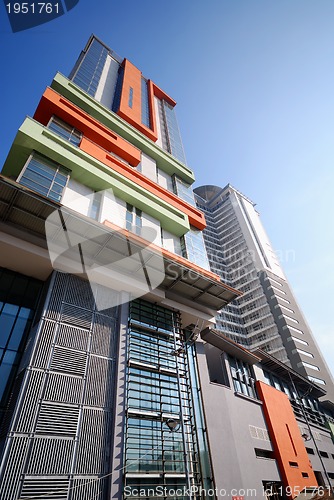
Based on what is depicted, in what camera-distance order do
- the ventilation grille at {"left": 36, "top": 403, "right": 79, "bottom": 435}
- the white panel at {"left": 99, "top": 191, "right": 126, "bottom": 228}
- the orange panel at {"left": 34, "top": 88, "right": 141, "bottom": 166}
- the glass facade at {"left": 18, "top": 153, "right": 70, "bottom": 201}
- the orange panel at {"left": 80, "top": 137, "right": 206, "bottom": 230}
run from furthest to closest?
the orange panel at {"left": 34, "top": 88, "right": 141, "bottom": 166} → the orange panel at {"left": 80, "top": 137, "right": 206, "bottom": 230} → the white panel at {"left": 99, "top": 191, "right": 126, "bottom": 228} → the glass facade at {"left": 18, "top": 153, "right": 70, "bottom": 201} → the ventilation grille at {"left": 36, "top": 403, "right": 79, "bottom": 435}

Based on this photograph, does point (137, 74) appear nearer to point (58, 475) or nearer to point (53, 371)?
point (53, 371)

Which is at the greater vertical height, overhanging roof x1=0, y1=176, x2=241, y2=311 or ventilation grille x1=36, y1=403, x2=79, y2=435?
overhanging roof x1=0, y1=176, x2=241, y2=311

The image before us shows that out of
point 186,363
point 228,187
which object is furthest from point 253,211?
point 186,363

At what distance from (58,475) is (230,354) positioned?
Answer: 15.9m

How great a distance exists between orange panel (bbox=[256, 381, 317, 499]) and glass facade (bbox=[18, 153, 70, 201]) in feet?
71.0

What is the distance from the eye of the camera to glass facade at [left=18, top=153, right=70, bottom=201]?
49.4 ft

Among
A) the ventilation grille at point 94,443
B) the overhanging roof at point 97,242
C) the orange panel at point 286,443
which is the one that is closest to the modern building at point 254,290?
the orange panel at point 286,443

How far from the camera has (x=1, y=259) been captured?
1416 centimetres

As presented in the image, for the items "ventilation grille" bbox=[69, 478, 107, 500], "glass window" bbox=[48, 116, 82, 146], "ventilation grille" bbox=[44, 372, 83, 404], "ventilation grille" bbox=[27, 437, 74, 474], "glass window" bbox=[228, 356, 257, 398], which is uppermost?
"glass window" bbox=[48, 116, 82, 146]

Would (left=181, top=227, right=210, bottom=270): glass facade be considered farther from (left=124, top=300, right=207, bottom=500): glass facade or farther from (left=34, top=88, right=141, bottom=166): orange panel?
(left=34, top=88, right=141, bottom=166): orange panel

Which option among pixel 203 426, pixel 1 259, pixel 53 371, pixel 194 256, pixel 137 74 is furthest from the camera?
pixel 137 74

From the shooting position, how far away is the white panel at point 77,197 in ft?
54.2

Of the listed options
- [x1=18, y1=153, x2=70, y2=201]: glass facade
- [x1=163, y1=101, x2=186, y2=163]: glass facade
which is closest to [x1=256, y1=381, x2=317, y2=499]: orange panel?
[x1=18, y1=153, x2=70, y2=201]: glass facade
